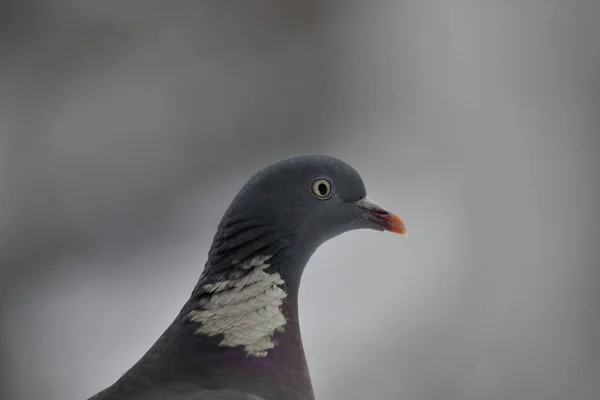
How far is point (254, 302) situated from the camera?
1.80m

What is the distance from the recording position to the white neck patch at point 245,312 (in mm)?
1768

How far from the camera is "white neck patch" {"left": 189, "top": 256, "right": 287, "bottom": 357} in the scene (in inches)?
69.6

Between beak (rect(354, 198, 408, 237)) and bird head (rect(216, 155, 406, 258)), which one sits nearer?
bird head (rect(216, 155, 406, 258))

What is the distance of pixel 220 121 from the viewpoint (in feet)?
16.9

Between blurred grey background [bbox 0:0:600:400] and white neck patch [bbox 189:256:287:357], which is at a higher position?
blurred grey background [bbox 0:0:600:400]

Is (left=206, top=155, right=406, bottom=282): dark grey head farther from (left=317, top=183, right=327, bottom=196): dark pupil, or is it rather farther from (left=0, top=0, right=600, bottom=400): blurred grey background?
(left=0, top=0, right=600, bottom=400): blurred grey background

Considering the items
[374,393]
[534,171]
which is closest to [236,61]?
[534,171]

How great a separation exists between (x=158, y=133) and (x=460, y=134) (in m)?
1.67

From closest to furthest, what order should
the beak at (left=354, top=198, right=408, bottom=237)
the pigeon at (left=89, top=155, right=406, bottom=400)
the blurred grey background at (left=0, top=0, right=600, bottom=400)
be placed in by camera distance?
1. the pigeon at (left=89, top=155, right=406, bottom=400)
2. the beak at (left=354, top=198, right=408, bottom=237)
3. the blurred grey background at (left=0, top=0, right=600, bottom=400)

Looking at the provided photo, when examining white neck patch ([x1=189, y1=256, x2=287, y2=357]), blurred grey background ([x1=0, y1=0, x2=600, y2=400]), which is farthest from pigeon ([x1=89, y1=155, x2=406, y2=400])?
blurred grey background ([x1=0, y1=0, x2=600, y2=400])

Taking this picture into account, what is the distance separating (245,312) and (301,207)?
0.26 m

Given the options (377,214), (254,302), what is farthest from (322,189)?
(254,302)

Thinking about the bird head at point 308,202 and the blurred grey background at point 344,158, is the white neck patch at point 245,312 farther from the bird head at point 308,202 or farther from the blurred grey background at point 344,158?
the blurred grey background at point 344,158

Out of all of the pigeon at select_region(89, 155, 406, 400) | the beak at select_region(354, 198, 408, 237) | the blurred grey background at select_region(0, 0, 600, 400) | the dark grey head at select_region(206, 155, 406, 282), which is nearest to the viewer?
the pigeon at select_region(89, 155, 406, 400)
